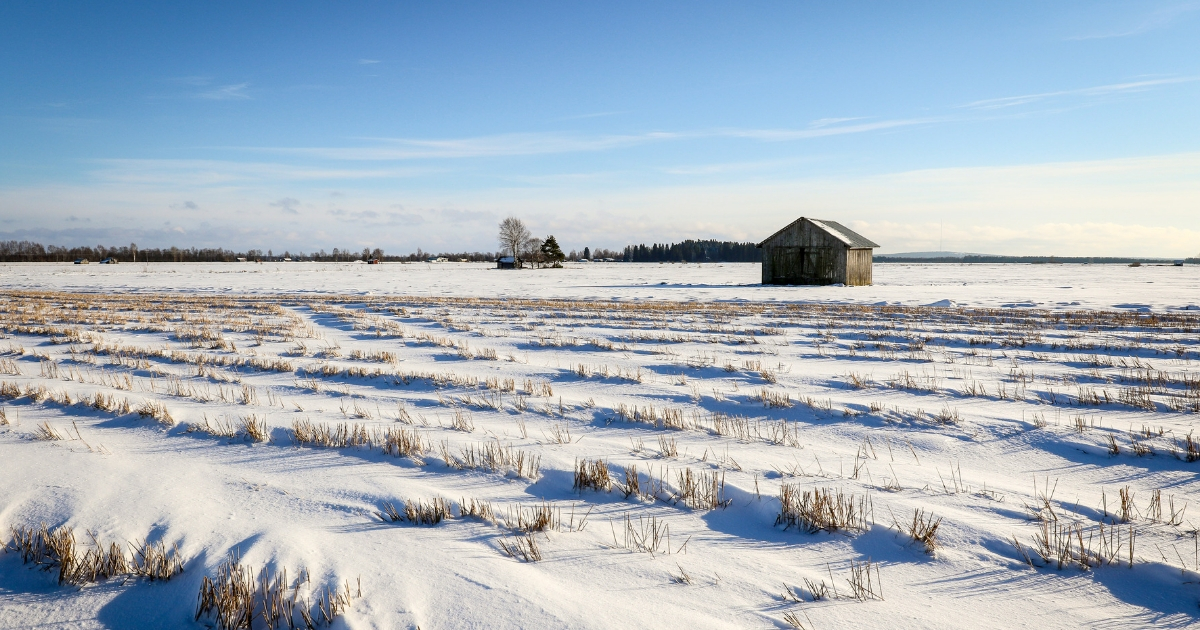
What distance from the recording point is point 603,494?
14.8ft

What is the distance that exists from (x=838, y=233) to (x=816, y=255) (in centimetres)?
213

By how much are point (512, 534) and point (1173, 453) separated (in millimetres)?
5556

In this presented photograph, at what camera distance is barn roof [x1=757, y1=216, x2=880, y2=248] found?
3919cm

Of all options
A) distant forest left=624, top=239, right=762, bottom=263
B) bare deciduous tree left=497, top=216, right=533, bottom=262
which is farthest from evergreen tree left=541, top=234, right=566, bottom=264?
distant forest left=624, top=239, right=762, bottom=263

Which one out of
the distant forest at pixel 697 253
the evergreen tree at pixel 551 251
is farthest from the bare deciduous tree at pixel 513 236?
the distant forest at pixel 697 253

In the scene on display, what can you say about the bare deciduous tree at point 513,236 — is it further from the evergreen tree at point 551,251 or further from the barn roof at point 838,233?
the barn roof at point 838,233

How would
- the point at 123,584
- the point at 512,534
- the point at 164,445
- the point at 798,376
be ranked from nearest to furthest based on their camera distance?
the point at 123,584 → the point at 512,534 → the point at 164,445 → the point at 798,376

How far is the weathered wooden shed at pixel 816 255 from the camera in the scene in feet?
129

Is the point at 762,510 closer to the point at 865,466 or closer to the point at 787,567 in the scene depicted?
the point at 787,567

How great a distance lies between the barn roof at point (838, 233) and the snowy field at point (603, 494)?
29.9 metres

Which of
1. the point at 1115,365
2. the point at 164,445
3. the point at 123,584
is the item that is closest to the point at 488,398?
the point at 164,445

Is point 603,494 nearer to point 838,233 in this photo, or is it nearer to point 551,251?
point 838,233

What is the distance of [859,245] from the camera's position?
132ft

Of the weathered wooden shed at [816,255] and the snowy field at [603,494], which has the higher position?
the weathered wooden shed at [816,255]
